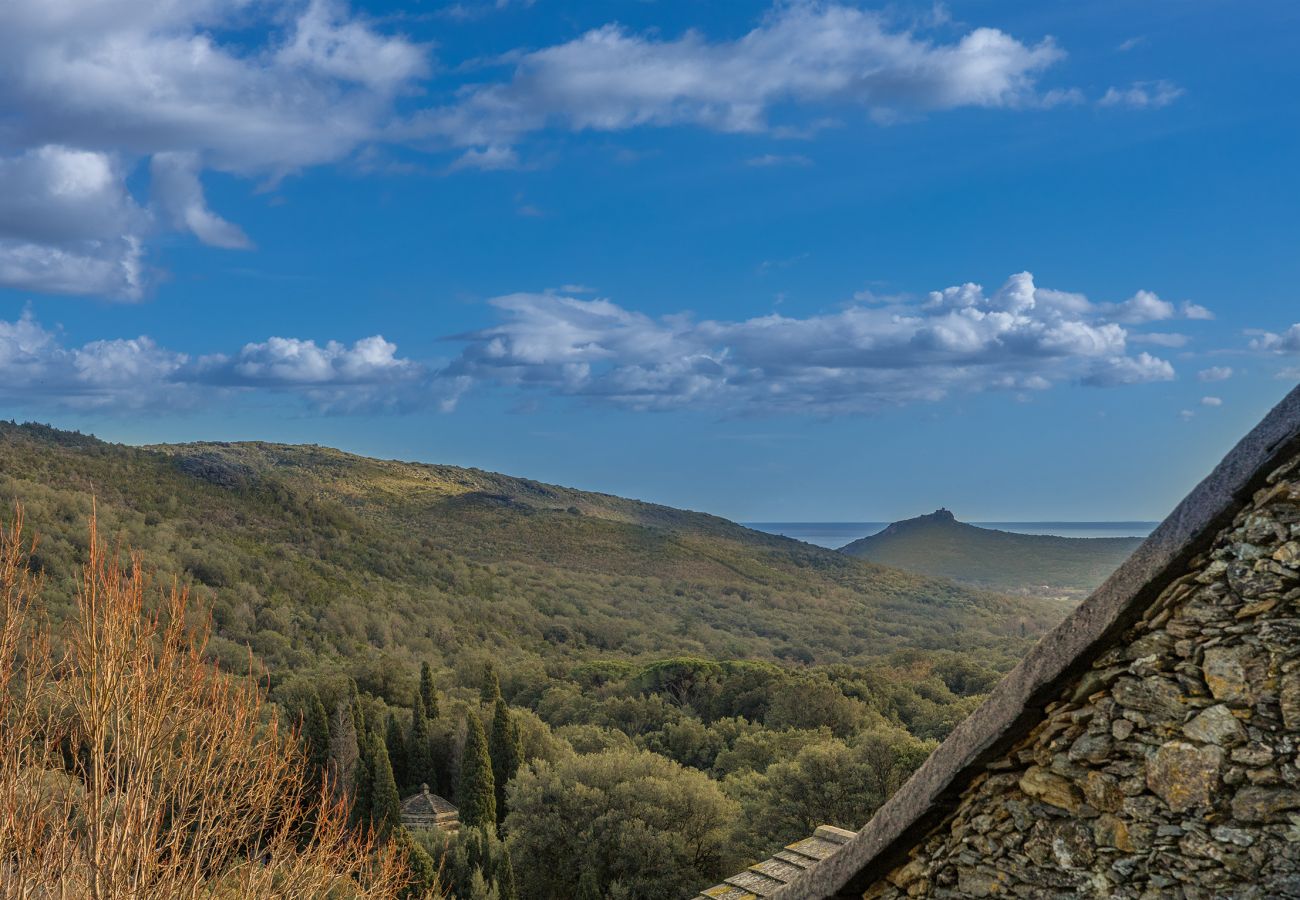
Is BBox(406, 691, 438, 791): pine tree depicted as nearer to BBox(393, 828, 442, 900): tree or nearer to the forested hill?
BBox(393, 828, 442, 900): tree

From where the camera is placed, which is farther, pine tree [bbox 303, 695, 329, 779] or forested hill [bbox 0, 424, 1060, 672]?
forested hill [bbox 0, 424, 1060, 672]

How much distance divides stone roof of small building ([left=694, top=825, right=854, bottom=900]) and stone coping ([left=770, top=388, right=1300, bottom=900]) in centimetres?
206

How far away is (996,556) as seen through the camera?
175000 millimetres

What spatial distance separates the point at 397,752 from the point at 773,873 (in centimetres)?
3141

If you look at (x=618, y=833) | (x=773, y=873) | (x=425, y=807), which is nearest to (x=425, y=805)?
(x=425, y=807)

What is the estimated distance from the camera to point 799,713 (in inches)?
1574

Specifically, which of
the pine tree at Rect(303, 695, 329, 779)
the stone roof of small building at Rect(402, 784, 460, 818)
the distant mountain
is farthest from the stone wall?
the distant mountain

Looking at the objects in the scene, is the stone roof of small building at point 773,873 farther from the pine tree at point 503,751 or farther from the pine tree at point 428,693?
the pine tree at point 428,693

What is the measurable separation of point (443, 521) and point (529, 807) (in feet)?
338

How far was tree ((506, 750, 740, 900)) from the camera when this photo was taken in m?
22.8

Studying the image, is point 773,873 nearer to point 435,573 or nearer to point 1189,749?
point 1189,749

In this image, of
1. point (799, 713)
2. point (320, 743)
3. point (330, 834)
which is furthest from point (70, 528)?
point (330, 834)

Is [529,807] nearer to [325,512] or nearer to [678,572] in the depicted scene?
[325,512]

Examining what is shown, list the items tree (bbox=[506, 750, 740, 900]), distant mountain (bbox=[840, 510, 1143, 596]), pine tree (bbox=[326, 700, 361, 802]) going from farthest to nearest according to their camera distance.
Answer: distant mountain (bbox=[840, 510, 1143, 596]), pine tree (bbox=[326, 700, 361, 802]), tree (bbox=[506, 750, 740, 900])
